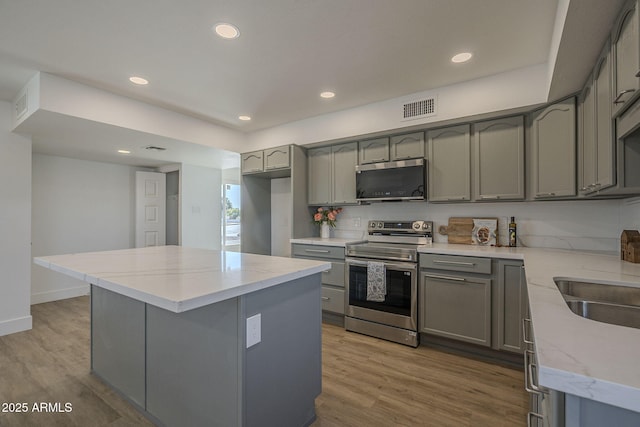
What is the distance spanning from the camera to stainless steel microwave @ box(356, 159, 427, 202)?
3.11 metres

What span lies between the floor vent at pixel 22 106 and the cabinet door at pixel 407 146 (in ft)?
11.9

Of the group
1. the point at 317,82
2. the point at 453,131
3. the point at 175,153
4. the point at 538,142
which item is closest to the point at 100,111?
the point at 175,153

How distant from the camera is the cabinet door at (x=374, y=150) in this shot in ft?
11.1

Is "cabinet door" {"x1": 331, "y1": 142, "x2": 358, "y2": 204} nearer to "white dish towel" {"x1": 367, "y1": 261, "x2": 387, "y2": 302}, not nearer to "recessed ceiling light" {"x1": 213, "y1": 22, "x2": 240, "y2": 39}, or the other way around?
"white dish towel" {"x1": 367, "y1": 261, "x2": 387, "y2": 302}

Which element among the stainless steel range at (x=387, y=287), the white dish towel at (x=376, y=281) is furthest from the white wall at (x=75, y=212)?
the white dish towel at (x=376, y=281)

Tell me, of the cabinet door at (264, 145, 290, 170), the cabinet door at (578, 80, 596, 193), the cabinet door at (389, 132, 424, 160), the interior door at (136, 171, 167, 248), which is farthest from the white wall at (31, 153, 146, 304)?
the cabinet door at (578, 80, 596, 193)

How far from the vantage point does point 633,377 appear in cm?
58

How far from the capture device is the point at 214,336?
143cm

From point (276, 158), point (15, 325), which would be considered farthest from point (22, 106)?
point (276, 158)

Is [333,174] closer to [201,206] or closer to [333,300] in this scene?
[333,300]

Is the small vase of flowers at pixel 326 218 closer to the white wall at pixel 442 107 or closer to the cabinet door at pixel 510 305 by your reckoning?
the white wall at pixel 442 107

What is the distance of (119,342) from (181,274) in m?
1.01

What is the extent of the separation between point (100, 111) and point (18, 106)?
915mm

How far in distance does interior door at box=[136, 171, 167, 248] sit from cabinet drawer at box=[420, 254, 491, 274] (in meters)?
4.99
